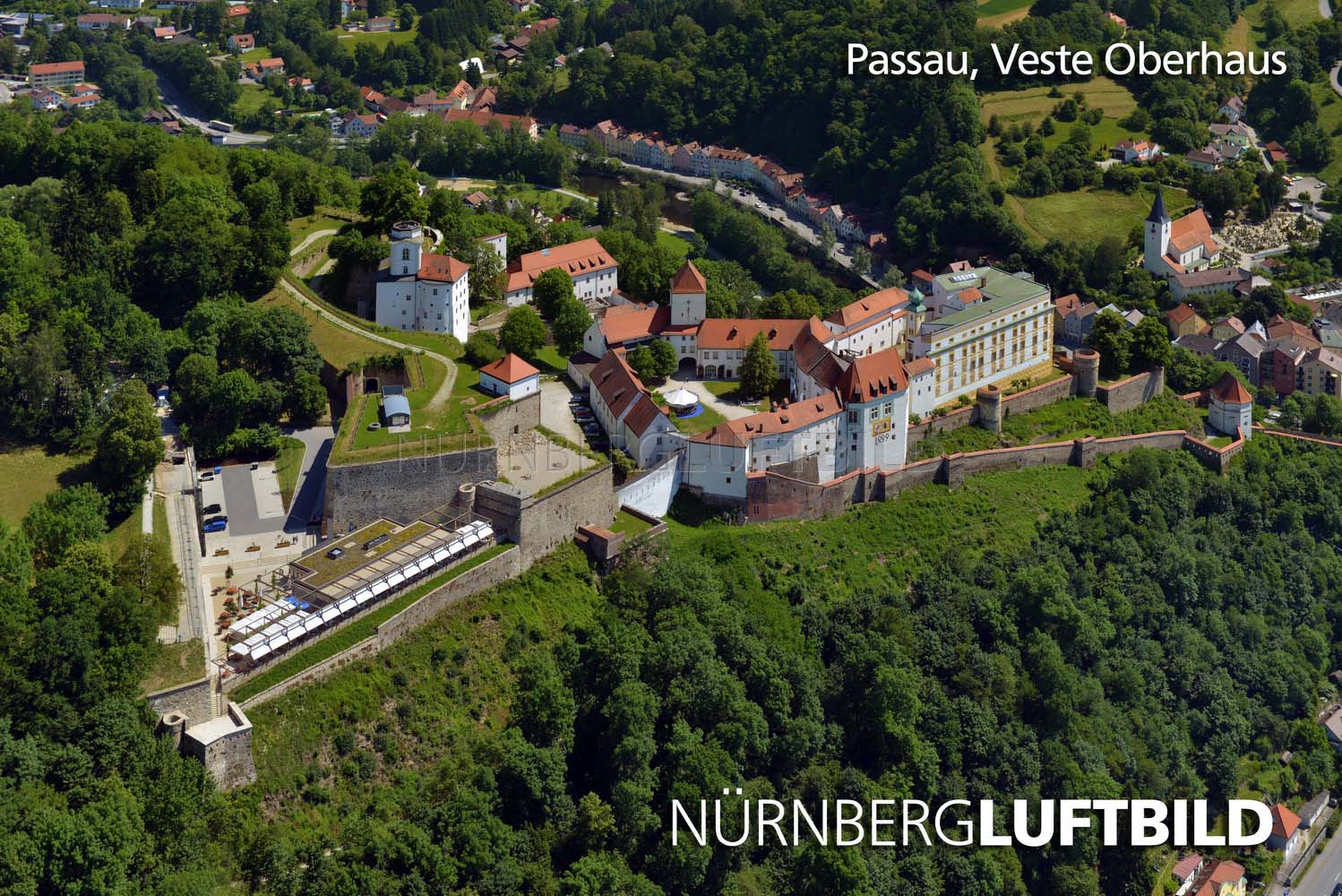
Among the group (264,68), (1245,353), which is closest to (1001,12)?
(1245,353)

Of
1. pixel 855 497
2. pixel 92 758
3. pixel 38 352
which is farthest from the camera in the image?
pixel 855 497

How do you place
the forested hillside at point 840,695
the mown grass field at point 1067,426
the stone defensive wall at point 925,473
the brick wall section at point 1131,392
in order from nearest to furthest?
the forested hillside at point 840,695
the stone defensive wall at point 925,473
the mown grass field at point 1067,426
the brick wall section at point 1131,392

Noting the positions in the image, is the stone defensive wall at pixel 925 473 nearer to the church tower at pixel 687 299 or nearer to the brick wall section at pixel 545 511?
the brick wall section at pixel 545 511

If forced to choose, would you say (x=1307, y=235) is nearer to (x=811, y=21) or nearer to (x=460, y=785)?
(x=811, y=21)

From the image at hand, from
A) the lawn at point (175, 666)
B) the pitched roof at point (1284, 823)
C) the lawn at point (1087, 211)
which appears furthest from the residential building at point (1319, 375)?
the lawn at point (175, 666)

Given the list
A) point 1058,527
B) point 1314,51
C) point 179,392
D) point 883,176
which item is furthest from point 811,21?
point 179,392

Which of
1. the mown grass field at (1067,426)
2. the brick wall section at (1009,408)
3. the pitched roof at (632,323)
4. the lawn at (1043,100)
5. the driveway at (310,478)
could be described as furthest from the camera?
the lawn at (1043,100)
